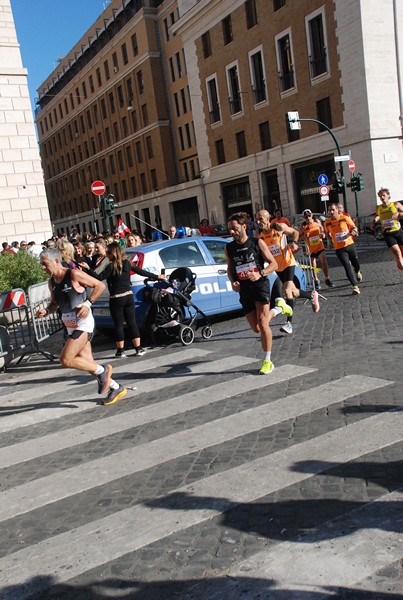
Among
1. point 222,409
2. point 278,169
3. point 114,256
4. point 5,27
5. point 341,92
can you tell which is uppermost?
point 5,27

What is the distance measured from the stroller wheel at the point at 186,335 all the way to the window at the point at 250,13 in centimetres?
3242

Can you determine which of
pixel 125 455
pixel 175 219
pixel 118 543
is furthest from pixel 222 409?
pixel 175 219

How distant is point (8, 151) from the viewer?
2173 cm

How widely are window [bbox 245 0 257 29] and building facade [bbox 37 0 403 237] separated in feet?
0.31

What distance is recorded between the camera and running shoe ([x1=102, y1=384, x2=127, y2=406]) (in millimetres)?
6324

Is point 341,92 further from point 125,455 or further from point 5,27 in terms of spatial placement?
point 125,455

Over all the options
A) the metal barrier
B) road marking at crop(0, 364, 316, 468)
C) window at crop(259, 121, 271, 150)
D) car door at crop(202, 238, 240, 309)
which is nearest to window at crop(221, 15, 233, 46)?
window at crop(259, 121, 271, 150)

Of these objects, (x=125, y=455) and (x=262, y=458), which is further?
(x=125, y=455)

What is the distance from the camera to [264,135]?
1471 inches

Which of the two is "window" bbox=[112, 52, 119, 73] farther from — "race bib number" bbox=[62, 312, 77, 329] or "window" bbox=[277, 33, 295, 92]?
"race bib number" bbox=[62, 312, 77, 329]

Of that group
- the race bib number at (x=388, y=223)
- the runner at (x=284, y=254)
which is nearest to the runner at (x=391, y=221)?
the race bib number at (x=388, y=223)

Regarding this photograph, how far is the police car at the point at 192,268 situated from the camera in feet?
31.3

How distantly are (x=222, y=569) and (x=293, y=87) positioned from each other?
3433 centimetres

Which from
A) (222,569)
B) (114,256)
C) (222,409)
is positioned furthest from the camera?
(114,256)
